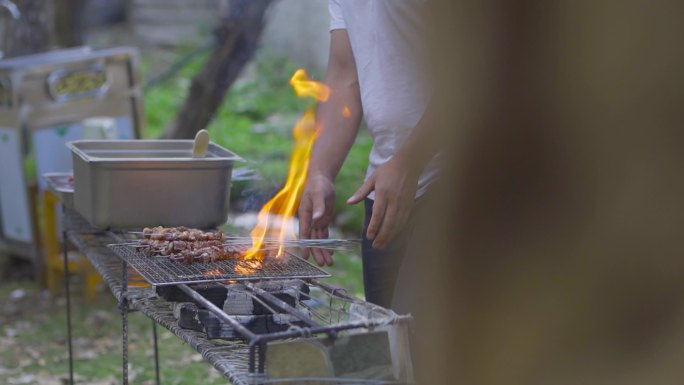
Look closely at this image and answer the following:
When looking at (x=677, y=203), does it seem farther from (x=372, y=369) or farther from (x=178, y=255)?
(x=178, y=255)

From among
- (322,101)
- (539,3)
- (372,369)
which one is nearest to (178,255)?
(322,101)

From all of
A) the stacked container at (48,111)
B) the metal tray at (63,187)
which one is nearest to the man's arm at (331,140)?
the metal tray at (63,187)

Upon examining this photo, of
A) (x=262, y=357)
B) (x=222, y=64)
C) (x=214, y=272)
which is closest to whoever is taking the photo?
(x=262, y=357)

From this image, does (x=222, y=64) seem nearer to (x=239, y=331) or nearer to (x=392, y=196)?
(x=392, y=196)

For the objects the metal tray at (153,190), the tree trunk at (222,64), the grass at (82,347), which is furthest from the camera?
the tree trunk at (222,64)

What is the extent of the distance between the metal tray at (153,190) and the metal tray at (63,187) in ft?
1.07

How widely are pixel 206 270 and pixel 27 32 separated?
230 inches

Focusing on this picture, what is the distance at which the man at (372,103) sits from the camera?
116 inches

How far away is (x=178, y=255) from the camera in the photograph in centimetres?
289

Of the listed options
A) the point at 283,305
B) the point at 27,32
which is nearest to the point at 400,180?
the point at 283,305

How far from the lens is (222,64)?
24.0ft

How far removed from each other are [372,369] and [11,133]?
5255mm

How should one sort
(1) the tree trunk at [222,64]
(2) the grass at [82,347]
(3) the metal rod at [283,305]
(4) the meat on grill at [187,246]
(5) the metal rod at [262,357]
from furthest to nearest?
1. (1) the tree trunk at [222,64]
2. (2) the grass at [82,347]
3. (4) the meat on grill at [187,246]
4. (3) the metal rod at [283,305]
5. (5) the metal rod at [262,357]

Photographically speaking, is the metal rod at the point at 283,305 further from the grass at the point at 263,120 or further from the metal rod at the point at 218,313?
the grass at the point at 263,120
